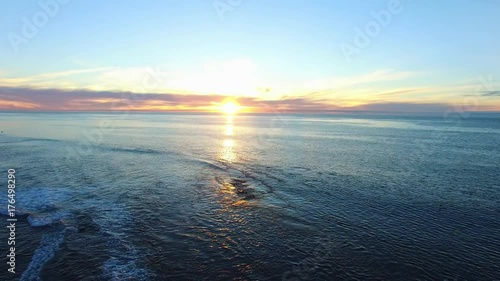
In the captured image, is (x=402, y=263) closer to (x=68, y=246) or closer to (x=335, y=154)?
(x=68, y=246)

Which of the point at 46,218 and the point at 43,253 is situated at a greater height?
the point at 43,253

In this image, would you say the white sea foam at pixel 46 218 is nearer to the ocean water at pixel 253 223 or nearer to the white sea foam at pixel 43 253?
the ocean water at pixel 253 223

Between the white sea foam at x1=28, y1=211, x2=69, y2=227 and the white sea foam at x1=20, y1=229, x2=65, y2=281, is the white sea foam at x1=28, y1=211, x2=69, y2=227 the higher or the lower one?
the lower one

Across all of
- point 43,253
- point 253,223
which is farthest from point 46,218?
point 253,223

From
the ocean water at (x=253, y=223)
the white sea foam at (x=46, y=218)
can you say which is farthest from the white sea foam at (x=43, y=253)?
the white sea foam at (x=46, y=218)

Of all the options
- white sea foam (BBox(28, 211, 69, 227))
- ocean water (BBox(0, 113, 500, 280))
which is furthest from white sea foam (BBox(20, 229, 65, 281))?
white sea foam (BBox(28, 211, 69, 227))

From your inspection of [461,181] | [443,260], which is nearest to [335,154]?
[461,181]

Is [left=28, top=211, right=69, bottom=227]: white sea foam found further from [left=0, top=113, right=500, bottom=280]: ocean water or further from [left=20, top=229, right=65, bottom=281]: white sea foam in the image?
[left=20, top=229, right=65, bottom=281]: white sea foam

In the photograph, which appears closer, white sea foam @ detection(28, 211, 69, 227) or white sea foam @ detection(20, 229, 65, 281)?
white sea foam @ detection(20, 229, 65, 281)

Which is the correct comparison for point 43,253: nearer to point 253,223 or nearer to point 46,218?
point 46,218

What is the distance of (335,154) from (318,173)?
756 inches

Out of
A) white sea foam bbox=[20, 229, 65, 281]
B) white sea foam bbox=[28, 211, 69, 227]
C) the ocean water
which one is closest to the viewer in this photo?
white sea foam bbox=[20, 229, 65, 281]

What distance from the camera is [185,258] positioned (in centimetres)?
1795

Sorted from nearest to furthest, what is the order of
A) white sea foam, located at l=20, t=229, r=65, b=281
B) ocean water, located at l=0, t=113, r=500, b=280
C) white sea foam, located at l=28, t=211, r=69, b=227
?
white sea foam, located at l=20, t=229, r=65, b=281 → ocean water, located at l=0, t=113, r=500, b=280 → white sea foam, located at l=28, t=211, r=69, b=227
